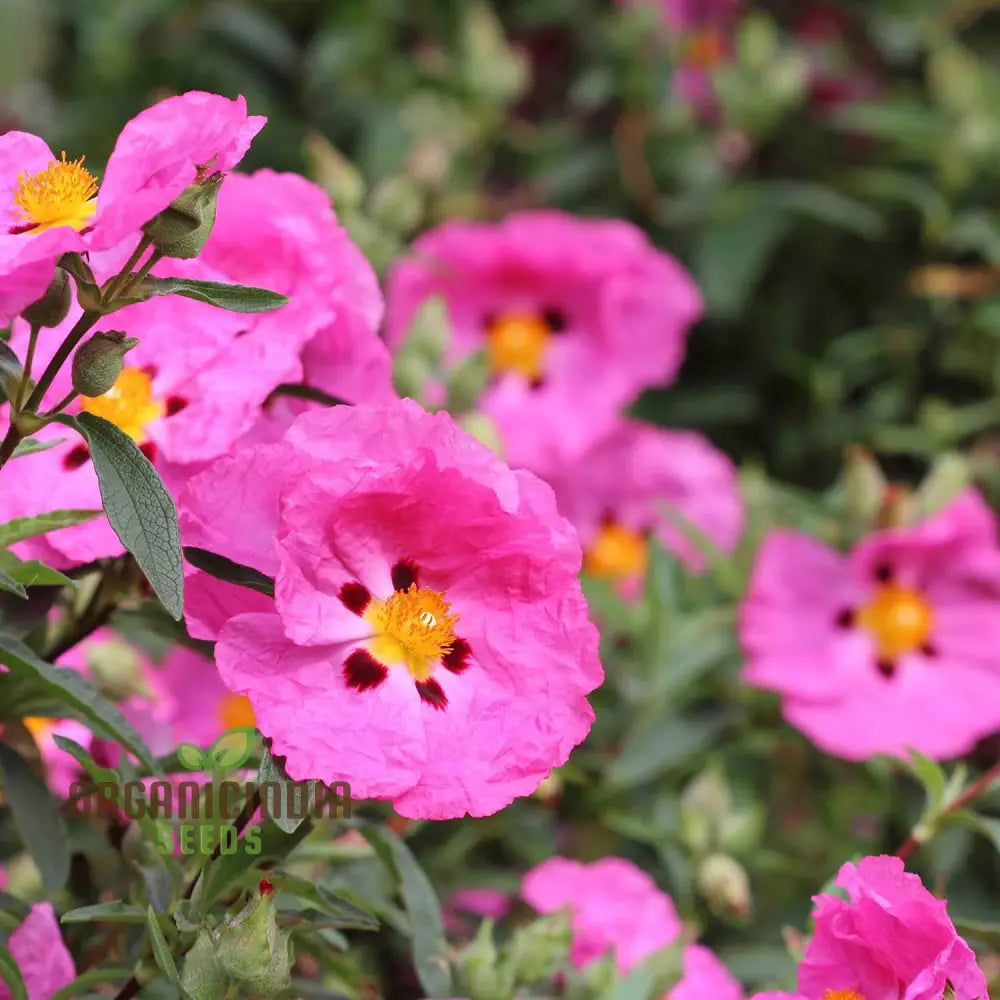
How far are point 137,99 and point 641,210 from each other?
36.3 inches

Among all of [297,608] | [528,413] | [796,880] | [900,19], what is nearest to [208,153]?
[297,608]

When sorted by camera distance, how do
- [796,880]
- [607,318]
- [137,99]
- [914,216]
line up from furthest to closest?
[137,99]
[914,216]
[607,318]
[796,880]

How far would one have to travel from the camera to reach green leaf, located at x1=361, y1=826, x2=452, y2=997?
1.09 meters

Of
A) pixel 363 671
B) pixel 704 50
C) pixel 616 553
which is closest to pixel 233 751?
pixel 363 671

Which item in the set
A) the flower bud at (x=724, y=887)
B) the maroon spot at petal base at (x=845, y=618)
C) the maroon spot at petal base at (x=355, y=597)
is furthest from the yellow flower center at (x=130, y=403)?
the maroon spot at petal base at (x=845, y=618)

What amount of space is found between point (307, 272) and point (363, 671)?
0.30 meters

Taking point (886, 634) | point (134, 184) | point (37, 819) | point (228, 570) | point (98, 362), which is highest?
point (134, 184)

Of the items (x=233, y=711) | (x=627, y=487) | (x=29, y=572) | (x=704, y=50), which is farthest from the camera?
(x=704, y=50)

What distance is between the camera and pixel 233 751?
3.31ft

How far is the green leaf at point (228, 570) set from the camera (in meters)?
0.91

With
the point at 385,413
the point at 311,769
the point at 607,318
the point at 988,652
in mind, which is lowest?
the point at 988,652

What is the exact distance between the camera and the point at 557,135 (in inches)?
101

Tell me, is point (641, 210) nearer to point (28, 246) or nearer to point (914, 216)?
point (914, 216)

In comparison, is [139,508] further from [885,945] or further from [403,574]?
[885,945]
